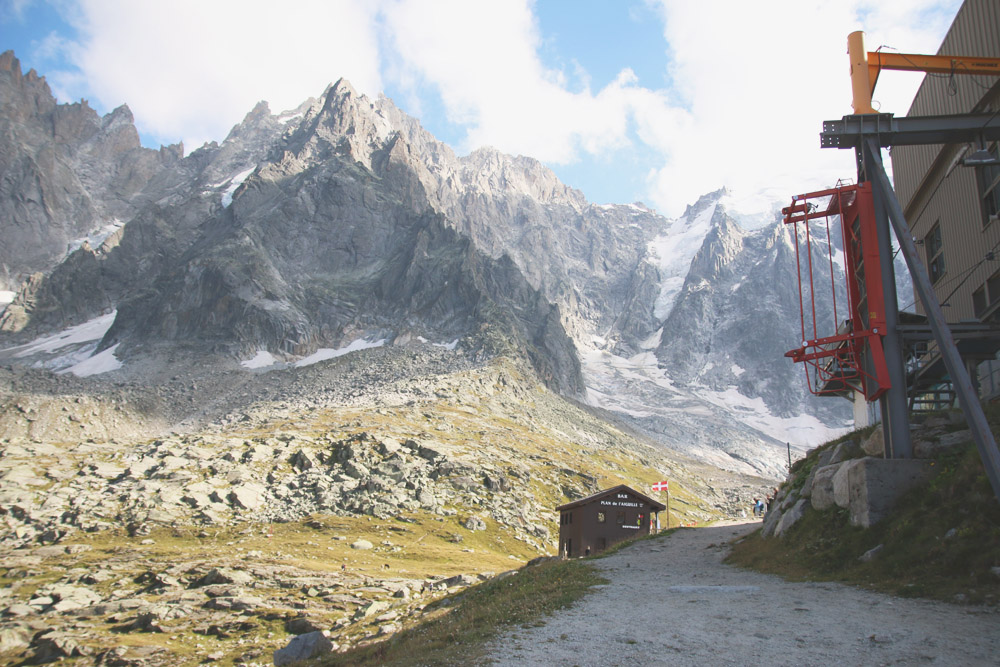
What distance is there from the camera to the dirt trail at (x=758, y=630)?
12.9 m

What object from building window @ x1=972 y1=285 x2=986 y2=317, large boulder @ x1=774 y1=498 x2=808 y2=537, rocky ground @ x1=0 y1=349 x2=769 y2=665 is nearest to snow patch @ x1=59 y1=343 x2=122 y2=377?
rocky ground @ x1=0 y1=349 x2=769 y2=665

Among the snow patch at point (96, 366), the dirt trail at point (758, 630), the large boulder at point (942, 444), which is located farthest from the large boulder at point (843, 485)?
the snow patch at point (96, 366)

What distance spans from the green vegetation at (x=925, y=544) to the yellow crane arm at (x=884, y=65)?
12.6 metres

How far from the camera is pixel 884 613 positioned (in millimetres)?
15219

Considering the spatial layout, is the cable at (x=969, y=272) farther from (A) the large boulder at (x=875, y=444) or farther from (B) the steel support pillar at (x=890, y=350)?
(A) the large boulder at (x=875, y=444)

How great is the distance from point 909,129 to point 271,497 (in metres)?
75.9

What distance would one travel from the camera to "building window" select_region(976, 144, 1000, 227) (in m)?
27.9

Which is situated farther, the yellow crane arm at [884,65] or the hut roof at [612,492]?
the hut roof at [612,492]

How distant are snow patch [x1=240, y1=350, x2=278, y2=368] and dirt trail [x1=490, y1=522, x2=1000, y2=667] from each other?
186 metres

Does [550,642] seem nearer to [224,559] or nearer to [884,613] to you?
[884,613]

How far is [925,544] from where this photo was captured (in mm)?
17891

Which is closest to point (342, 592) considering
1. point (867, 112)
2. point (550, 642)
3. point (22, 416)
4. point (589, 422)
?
point (550, 642)

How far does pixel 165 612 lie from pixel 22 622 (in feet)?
29.3

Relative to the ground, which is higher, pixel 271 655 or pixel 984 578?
pixel 984 578
